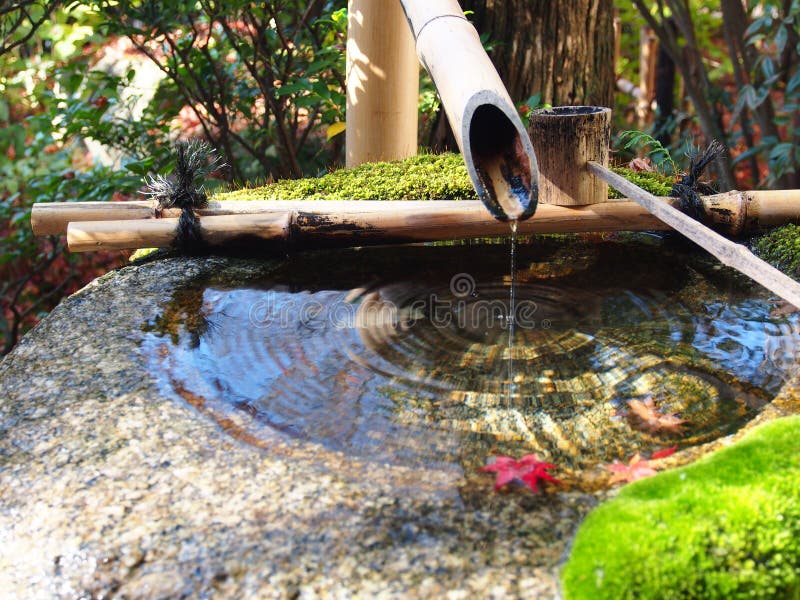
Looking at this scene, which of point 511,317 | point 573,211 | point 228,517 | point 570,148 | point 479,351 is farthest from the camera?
point 573,211

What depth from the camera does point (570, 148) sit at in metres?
3.57

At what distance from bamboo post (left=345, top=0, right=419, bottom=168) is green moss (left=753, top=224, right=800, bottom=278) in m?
2.18

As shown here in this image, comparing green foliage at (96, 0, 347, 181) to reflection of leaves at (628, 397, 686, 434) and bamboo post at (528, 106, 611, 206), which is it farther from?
reflection of leaves at (628, 397, 686, 434)

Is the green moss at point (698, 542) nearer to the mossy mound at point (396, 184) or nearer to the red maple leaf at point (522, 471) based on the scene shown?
the red maple leaf at point (522, 471)

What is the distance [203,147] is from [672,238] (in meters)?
2.47

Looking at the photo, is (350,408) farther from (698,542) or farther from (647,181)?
(647,181)

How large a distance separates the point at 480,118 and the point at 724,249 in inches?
41.9

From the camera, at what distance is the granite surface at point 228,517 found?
1.65 m

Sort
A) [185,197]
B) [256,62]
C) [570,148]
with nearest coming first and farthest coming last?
[570,148]
[185,197]
[256,62]

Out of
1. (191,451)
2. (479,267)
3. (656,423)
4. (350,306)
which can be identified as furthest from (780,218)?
(191,451)

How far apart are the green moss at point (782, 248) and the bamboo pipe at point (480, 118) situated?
1289 mm

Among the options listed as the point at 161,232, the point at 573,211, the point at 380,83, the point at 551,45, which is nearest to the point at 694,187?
the point at 573,211

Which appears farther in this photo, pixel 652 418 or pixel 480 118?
pixel 480 118

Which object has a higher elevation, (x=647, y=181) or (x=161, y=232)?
(x=647, y=181)
